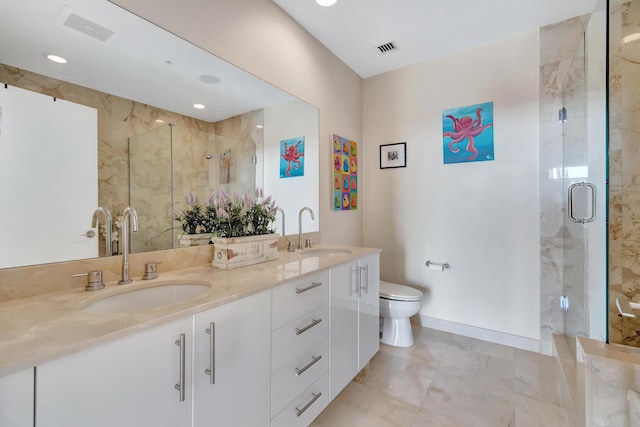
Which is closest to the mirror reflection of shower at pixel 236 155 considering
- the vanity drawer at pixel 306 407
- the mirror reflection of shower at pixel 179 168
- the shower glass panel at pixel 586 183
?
the mirror reflection of shower at pixel 179 168

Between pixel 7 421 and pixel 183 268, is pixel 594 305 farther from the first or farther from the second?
pixel 7 421

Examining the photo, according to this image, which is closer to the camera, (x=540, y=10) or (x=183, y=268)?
(x=183, y=268)

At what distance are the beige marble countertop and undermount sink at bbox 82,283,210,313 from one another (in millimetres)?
22

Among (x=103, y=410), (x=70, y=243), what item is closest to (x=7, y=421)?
(x=103, y=410)

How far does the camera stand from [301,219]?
220 centimetres

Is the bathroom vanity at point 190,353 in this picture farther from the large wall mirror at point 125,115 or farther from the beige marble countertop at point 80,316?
the large wall mirror at point 125,115

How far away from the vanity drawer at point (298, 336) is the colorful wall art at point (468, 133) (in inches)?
72.3

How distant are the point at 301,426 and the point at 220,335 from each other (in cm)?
72

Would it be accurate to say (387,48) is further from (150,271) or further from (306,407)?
(306,407)

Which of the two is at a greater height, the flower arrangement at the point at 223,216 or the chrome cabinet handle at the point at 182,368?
the flower arrangement at the point at 223,216

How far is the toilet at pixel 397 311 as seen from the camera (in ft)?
7.09

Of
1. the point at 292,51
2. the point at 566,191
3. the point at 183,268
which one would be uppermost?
the point at 292,51

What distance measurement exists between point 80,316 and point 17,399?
0.81ft

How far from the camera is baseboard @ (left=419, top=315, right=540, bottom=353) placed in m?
2.18
